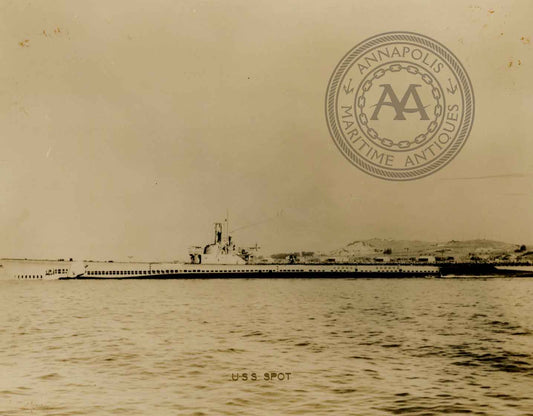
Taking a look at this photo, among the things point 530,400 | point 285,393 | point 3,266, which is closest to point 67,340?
point 285,393

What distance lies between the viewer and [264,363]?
12094mm

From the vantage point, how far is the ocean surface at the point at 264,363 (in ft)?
30.0

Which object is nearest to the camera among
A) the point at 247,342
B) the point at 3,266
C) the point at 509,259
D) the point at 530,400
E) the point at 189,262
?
the point at 530,400

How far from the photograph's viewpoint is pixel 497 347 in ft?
46.2

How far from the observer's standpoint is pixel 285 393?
962 cm

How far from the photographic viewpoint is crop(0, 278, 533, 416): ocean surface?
9141 millimetres

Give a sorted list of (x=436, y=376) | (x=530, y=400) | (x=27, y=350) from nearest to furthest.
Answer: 1. (x=530, y=400)
2. (x=436, y=376)
3. (x=27, y=350)

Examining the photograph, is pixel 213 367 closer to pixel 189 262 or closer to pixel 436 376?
pixel 436 376

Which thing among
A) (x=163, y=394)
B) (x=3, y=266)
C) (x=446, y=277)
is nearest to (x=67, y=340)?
(x=163, y=394)

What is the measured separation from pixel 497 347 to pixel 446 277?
4070 cm

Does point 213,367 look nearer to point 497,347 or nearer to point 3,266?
point 497,347

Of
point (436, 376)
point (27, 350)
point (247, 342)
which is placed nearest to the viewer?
point (436, 376)

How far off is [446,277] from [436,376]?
4429 centimetres

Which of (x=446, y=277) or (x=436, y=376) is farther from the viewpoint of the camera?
(x=446, y=277)
